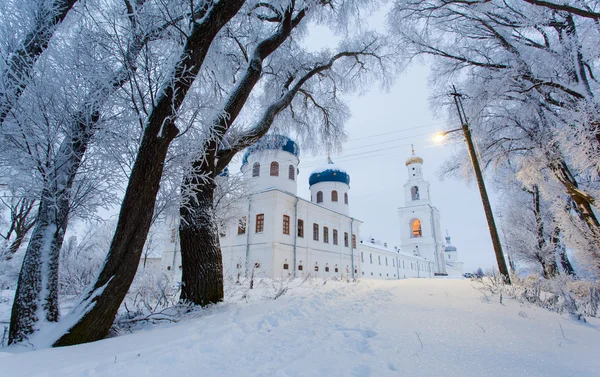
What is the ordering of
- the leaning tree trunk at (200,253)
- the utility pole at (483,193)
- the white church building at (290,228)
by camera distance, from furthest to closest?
the white church building at (290,228) → the utility pole at (483,193) → the leaning tree trunk at (200,253)

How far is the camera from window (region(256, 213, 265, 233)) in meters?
22.8

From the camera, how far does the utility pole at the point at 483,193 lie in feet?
30.5

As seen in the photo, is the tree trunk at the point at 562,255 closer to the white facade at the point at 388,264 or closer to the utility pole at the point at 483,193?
the utility pole at the point at 483,193

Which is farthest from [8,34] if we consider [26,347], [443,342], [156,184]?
[443,342]

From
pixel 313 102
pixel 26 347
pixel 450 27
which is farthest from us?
pixel 313 102

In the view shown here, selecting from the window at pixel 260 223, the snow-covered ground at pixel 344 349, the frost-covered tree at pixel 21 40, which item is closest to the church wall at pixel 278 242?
the window at pixel 260 223

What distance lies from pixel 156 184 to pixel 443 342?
3900mm

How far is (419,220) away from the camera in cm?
Answer: 5078

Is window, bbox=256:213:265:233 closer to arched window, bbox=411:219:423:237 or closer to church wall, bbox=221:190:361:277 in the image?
church wall, bbox=221:190:361:277

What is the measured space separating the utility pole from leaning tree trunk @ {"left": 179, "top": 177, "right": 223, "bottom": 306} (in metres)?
8.61

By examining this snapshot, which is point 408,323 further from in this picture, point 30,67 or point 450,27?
point 450,27

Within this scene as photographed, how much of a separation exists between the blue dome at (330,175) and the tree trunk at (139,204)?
28.3m

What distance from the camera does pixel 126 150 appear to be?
4.08 meters

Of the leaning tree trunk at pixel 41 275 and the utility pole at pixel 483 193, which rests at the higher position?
the utility pole at pixel 483 193
